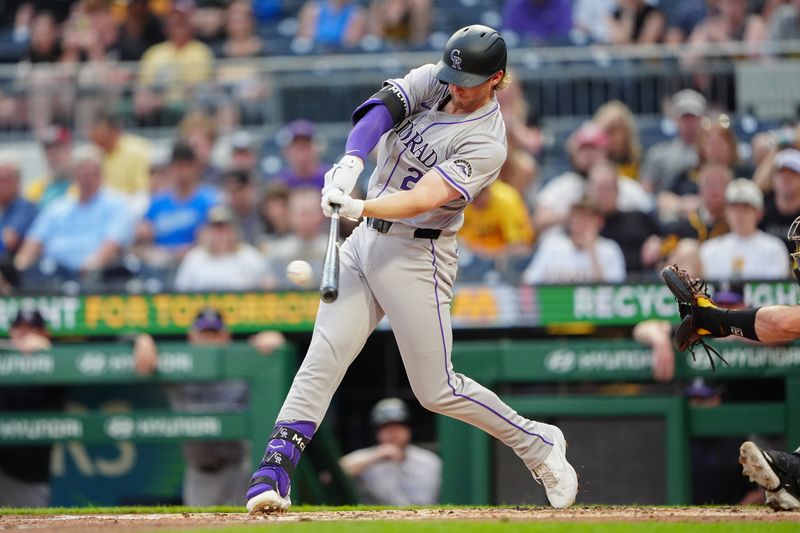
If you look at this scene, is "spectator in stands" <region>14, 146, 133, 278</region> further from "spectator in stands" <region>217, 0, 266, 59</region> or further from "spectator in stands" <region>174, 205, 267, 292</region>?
"spectator in stands" <region>217, 0, 266, 59</region>

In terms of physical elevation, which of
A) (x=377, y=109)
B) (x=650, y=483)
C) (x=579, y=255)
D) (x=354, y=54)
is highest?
(x=354, y=54)

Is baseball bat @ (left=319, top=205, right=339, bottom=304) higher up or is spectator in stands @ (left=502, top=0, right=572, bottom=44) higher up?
spectator in stands @ (left=502, top=0, right=572, bottom=44)

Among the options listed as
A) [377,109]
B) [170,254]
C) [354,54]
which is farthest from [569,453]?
[354,54]

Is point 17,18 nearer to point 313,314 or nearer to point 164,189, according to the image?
point 164,189

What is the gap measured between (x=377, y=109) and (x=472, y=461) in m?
3.01

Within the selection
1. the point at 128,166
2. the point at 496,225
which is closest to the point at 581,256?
the point at 496,225

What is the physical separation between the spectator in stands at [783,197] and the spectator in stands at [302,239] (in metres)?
3.06

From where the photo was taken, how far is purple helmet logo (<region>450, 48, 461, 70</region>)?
5219mm

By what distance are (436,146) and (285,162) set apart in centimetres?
558

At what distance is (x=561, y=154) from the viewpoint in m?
10.5

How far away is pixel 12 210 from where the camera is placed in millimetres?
10727

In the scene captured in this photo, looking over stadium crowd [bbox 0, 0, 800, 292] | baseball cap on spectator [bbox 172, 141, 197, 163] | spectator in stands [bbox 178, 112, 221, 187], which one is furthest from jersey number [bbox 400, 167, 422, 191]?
spectator in stands [bbox 178, 112, 221, 187]

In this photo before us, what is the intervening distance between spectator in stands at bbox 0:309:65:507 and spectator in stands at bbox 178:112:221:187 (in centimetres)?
244

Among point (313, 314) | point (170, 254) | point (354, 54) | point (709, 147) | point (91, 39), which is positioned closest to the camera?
point (313, 314)
